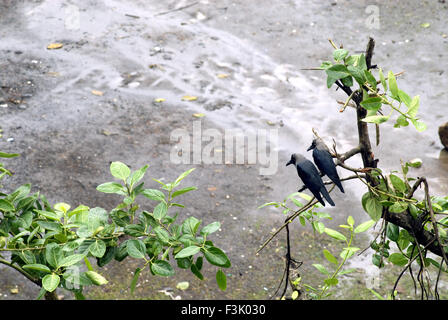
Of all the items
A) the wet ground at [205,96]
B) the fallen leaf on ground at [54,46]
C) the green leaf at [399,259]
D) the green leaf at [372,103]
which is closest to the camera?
the green leaf at [372,103]

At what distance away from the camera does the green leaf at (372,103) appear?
151 cm

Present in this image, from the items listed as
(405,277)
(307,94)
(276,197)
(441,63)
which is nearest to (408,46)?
(441,63)

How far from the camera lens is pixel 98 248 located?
1576mm

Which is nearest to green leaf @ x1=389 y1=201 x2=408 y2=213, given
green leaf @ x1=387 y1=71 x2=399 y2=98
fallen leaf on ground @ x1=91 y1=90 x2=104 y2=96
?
green leaf @ x1=387 y1=71 x2=399 y2=98

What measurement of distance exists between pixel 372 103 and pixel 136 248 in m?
0.79

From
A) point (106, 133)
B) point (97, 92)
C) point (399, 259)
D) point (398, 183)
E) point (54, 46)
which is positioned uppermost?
point (398, 183)

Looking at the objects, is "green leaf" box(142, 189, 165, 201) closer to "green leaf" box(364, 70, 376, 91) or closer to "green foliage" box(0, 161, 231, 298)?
"green foliage" box(0, 161, 231, 298)

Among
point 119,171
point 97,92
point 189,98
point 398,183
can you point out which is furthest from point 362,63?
point 97,92

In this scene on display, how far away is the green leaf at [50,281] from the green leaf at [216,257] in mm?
407

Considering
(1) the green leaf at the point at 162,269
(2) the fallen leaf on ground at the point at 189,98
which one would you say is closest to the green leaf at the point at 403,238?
(1) the green leaf at the point at 162,269

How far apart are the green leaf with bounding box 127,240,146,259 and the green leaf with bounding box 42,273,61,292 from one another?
0.21m

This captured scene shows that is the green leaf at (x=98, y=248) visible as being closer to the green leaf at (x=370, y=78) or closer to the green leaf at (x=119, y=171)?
the green leaf at (x=119, y=171)

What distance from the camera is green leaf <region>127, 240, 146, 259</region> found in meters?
1.54

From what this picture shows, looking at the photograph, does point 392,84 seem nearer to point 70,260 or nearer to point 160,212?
point 160,212
